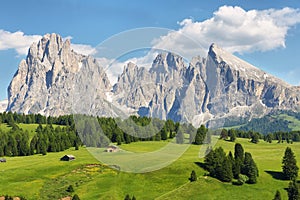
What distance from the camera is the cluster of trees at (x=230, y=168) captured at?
7775 cm

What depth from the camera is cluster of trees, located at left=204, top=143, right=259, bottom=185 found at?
77750mm

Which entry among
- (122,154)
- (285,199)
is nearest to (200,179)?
(285,199)

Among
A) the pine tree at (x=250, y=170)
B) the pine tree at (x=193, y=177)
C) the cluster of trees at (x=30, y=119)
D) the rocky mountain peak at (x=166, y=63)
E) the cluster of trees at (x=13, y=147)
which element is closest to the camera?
the rocky mountain peak at (x=166, y=63)

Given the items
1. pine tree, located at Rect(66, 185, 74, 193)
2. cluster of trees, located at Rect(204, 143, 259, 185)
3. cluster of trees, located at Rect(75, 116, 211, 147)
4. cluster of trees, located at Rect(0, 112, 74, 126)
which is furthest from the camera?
cluster of trees, located at Rect(0, 112, 74, 126)

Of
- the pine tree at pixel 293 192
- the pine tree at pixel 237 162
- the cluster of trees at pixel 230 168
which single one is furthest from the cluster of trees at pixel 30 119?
the pine tree at pixel 293 192

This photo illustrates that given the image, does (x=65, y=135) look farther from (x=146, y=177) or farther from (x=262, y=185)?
(x=262, y=185)

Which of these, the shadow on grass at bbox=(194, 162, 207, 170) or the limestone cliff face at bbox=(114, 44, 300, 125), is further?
the shadow on grass at bbox=(194, 162, 207, 170)

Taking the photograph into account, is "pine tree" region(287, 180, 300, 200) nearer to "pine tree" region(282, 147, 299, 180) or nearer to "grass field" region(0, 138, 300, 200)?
"grass field" region(0, 138, 300, 200)

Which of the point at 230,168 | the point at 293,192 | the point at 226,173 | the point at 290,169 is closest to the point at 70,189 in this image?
the point at 226,173

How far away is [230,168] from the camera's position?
78.8m

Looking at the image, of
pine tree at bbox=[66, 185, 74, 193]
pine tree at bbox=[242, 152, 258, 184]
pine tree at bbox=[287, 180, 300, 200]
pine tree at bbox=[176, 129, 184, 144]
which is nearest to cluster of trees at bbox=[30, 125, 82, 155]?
pine tree at bbox=[66, 185, 74, 193]

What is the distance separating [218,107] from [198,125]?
6.42 ft

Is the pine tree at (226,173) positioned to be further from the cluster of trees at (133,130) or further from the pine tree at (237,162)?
the cluster of trees at (133,130)

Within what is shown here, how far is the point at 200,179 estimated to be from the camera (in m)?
76.5
